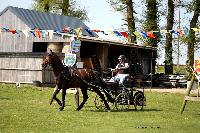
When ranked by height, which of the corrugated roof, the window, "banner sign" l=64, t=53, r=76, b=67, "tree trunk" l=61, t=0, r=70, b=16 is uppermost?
"tree trunk" l=61, t=0, r=70, b=16

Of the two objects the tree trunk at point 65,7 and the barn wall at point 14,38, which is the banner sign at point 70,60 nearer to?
the barn wall at point 14,38

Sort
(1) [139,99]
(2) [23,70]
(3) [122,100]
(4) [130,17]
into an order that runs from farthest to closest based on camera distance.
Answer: (4) [130,17] → (2) [23,70] → (1) [139,99] → (3) [122,100]

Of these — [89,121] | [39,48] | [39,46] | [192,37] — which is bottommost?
[89,121]

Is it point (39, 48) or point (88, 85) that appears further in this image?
point (39, 48)

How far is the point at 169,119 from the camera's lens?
14.5 meters

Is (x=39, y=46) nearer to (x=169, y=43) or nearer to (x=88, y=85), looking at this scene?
(x=169, y=43)

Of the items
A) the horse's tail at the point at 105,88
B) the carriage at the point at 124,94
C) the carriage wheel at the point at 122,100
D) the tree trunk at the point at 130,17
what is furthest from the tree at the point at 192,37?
the horse's tail at the point at 105,88

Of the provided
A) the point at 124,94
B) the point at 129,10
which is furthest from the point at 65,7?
the point at 124,94

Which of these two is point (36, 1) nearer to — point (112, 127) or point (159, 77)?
point (159, 77)

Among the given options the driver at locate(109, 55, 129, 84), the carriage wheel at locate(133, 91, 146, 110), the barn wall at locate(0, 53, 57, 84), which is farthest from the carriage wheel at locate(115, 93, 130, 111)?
the barn wall at locate(0, 53, 57, 84)

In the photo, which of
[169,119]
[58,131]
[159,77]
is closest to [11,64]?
[159,77]

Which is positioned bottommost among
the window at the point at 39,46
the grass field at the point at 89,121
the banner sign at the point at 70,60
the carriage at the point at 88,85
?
the grass field at the point at 89,121

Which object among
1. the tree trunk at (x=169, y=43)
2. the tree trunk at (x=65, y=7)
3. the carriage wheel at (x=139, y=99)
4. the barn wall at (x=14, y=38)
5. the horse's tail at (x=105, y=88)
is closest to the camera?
the horse's tail at (x=105, y=88)

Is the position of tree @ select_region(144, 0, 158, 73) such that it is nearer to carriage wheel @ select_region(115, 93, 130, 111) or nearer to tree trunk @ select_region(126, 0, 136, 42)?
tree trunk @ select_region(126, 0, 136, 42)
